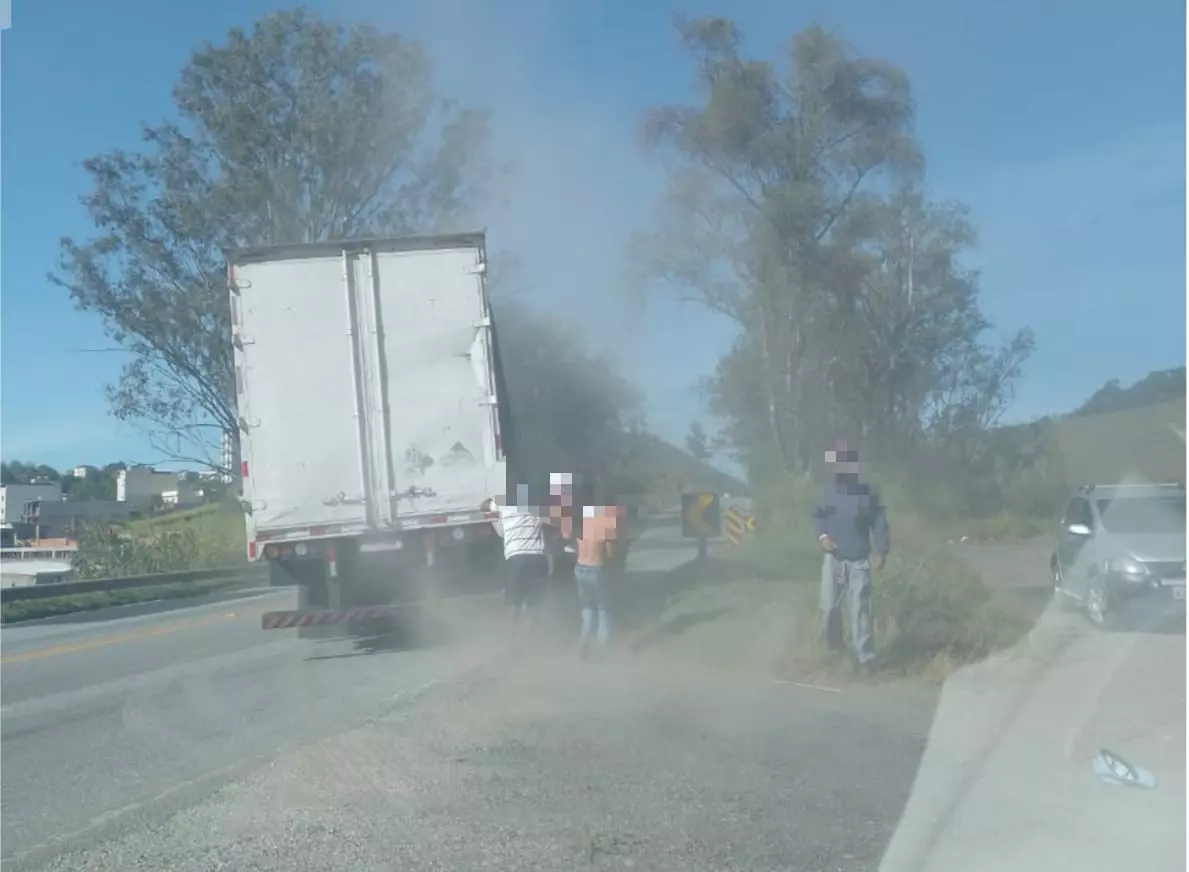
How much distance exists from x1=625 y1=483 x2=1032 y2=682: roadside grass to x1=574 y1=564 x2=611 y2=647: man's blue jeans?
0.45 metres

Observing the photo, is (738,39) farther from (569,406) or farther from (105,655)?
(105,655)

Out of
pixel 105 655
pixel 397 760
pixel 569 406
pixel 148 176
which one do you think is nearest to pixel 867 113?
pixel 569 406

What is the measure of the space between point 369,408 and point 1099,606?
713cm

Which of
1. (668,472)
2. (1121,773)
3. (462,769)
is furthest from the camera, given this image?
(668,472)

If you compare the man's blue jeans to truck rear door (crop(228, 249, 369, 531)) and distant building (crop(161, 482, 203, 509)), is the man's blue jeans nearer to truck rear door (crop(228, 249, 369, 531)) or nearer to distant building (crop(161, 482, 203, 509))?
truck rear door (crop(228, 249, 369, 531))

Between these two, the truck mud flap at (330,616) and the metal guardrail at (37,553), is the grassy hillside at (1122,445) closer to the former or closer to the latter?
the truck mud flap at (330,616)

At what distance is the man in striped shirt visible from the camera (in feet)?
40.7

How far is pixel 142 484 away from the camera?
134 feet

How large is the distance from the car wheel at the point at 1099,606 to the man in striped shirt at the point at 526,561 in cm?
510

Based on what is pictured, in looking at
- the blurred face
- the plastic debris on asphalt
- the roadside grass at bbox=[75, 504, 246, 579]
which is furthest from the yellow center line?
the plastic debris on asphalt

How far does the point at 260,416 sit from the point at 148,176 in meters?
22.4

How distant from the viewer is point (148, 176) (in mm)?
33188

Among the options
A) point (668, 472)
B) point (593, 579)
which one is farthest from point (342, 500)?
point (668, 472)

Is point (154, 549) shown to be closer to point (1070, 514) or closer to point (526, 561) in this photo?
point (526, 561)
